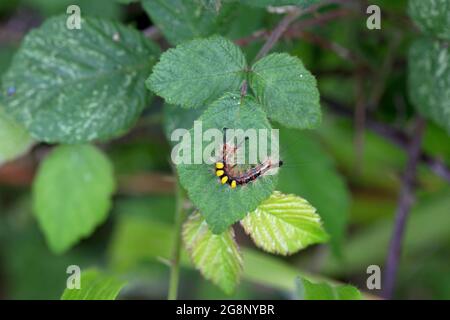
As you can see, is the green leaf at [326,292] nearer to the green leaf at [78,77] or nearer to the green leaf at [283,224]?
the green leaf at [283,224]

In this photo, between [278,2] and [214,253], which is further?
[214,253]

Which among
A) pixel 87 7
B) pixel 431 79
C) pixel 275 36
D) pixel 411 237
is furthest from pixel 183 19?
pixel 411 237

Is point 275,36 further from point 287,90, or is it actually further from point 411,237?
point 411,237

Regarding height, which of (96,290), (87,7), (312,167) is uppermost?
(87,7)

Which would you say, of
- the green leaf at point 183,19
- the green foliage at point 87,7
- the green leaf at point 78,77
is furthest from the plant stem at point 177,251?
the green foliage at point 87,7
